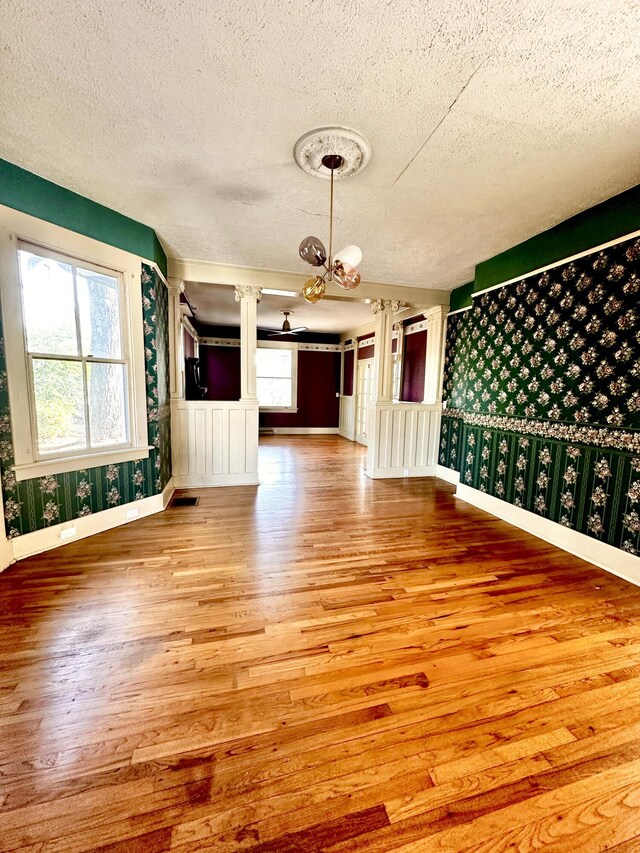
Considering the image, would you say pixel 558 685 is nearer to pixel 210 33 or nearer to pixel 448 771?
pixel 448 771

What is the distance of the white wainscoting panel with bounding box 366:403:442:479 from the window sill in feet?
9.36

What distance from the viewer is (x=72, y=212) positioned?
252 cm

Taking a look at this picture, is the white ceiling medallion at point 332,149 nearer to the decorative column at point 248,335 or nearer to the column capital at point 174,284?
the decorative column at point 248,335

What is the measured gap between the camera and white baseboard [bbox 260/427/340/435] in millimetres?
8719

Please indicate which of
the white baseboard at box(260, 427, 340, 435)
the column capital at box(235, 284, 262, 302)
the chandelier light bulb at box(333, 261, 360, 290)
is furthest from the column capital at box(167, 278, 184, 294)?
the white baseboard at box(260, 427, 340, 435)

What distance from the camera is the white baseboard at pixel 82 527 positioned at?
7.92 feet

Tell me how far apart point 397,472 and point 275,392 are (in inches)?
183

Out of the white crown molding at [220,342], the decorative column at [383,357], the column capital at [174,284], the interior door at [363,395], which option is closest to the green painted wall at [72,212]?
the column capital at [174,284]

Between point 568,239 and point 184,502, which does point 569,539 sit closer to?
point 568,239

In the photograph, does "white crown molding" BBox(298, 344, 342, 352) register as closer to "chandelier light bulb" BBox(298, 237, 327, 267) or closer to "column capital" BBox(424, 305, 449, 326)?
"column capital" BBox(424, 305, 449, 326)

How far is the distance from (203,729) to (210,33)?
104 inches

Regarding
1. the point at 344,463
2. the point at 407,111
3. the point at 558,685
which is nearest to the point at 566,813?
the point at 558,685

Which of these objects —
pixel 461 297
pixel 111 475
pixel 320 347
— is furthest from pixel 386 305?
pixel 320 347

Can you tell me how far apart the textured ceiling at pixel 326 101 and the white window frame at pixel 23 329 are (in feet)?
1.20
